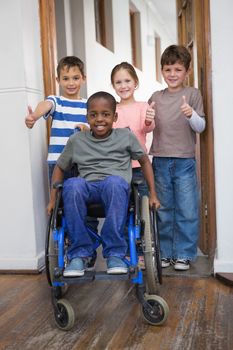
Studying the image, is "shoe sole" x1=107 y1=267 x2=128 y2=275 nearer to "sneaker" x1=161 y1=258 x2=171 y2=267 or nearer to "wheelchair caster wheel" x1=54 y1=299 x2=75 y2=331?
"wheelchair caster wheel" x1=54 y1=299 x2=75 y2=331

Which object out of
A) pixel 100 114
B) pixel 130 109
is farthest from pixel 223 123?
Result: pixel 100 114

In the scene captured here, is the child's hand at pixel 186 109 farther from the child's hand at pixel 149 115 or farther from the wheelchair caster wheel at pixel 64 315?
the wheelchair caster wheel at pixel 64 315

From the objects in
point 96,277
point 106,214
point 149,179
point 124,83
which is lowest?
point 96,277

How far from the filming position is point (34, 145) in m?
2.46

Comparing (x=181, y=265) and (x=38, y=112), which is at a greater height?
(x=38, y=112)

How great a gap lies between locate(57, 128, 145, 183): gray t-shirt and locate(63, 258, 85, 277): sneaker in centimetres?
35

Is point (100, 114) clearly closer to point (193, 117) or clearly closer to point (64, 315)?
point (193, 117)

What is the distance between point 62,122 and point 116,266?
943 mm

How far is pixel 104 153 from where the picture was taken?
188 cm

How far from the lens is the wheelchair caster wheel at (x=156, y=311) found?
64.8 inches

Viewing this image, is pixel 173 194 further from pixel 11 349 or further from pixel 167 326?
pixel 11 349

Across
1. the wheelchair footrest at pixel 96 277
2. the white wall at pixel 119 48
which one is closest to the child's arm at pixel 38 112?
the wheelchair footrest at pixel 96 277

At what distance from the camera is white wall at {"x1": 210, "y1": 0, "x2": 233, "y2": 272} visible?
2129mm

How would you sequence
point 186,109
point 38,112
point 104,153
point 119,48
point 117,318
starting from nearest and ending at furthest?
1. point 117,318
2. point 104,153
3. point 186,109
4. point 38,112
5. point 119,48
